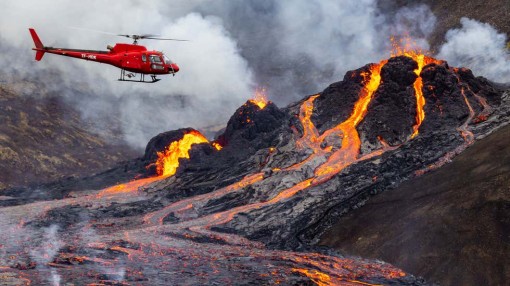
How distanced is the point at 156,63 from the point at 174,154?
31.9 metres

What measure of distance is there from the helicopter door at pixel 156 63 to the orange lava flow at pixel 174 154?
2855cm

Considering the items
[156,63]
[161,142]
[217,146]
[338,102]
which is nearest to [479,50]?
[338,102]

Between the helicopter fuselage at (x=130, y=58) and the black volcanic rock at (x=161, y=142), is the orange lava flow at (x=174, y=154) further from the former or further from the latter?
the helicopter fuselage at (x=130, y=58)

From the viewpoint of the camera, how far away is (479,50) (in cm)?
9594

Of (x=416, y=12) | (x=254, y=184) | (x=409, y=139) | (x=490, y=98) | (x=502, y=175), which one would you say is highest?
(x=416, y=12)

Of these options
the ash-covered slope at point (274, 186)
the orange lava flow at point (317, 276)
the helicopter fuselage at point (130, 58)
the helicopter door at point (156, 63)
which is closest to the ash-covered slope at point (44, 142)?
the ash-covered slope at point (274, 186)

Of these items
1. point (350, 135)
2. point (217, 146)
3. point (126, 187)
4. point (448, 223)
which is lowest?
point (448, 223)

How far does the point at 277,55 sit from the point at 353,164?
4561 inches

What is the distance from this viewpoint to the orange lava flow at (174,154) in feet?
236

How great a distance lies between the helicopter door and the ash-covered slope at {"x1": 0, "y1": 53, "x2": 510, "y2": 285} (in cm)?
1458

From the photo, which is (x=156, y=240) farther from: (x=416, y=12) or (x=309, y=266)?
(x=416, y=12)

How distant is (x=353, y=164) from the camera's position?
2111 inches

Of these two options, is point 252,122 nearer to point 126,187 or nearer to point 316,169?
point 316,169

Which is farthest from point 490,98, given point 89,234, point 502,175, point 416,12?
point 416,12
